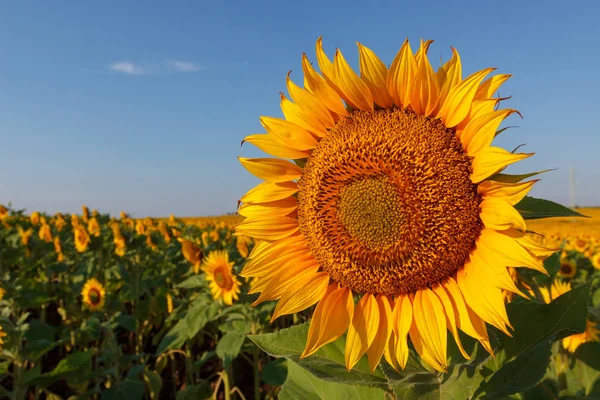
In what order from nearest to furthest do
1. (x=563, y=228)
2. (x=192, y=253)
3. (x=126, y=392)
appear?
(x=126, y=392), (x=192, y=253), (x=563, y=228)

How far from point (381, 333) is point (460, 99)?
732mm

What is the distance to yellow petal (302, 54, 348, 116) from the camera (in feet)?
5.00

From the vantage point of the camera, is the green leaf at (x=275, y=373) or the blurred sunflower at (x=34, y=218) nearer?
the green leaf at (x=275, y=373)

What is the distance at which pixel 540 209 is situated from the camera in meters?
1.29

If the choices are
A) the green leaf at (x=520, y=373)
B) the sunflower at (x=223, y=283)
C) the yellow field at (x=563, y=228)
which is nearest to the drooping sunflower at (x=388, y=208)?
the green leaf at (x=520, y=373)

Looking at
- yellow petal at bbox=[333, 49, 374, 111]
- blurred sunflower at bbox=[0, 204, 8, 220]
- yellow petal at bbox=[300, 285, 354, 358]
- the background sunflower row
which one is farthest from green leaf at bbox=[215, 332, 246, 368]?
blurred sunflower at bbox=[0, 204, 8, 220]

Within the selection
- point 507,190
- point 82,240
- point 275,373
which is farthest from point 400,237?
point 82,240

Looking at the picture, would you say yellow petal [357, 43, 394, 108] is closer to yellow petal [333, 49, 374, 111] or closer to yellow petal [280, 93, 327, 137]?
yellow petal [333, 49, 374, 111]

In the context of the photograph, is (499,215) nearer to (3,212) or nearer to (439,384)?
(439,384)

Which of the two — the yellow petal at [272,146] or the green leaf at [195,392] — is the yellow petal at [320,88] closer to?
the yellow petal at [272,146]

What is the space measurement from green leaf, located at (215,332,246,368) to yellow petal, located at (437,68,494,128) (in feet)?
11.3

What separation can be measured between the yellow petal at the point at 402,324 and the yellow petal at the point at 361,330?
0.06 meters

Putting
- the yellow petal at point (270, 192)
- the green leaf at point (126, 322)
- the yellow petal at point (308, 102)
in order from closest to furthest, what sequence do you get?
the yellow petal at point (308, 102) → the yellow petal at point (270, 192) → the green leaf at point (126, 322)

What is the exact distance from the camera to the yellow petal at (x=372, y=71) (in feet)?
4.81
